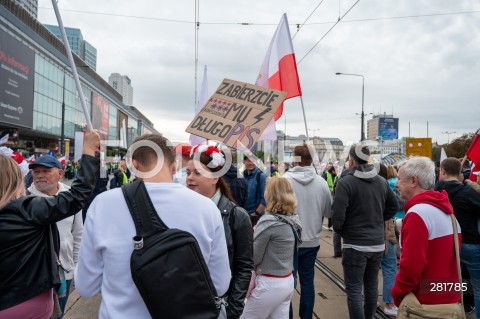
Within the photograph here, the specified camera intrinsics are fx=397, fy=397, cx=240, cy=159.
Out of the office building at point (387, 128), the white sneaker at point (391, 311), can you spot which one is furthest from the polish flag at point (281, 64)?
the office building at point (387, 128)

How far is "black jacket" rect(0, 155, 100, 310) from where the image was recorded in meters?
2.20

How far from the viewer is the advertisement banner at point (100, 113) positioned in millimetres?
66125

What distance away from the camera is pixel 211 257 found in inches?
76.5

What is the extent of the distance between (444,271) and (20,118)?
43974 mm

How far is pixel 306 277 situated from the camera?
4191 mm

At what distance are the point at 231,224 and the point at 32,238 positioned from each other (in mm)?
1184

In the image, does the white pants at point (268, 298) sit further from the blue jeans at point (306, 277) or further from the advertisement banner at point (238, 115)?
the advertisement banner at point (238, 115)

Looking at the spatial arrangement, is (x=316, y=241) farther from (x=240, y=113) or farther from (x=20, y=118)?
(x=20, y=118)

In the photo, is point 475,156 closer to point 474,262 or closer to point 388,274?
point 474,262

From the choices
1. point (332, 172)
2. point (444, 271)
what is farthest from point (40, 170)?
point (332, 172)

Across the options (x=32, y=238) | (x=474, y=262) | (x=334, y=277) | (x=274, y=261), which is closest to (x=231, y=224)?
(x=274, y=261)

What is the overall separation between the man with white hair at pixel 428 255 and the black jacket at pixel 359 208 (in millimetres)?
1303

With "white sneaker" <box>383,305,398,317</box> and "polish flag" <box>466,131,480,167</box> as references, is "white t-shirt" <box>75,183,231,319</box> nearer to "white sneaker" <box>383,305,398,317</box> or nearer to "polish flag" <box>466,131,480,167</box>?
"white sneaker" <box>383,305,398,317</box>

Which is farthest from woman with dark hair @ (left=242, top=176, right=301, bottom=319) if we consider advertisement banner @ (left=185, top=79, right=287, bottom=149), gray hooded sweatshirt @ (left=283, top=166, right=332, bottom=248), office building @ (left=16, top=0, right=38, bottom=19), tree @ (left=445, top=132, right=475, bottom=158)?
tree @ (left=445, top=132, right=475, bottom=158)
